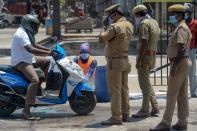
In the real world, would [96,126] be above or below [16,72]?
below

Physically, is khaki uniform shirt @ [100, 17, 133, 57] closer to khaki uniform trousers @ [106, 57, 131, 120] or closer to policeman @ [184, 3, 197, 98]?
khaki uniform trousers @ [106, 57, 131, 120]

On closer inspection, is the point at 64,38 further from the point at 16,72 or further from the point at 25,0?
the point at 25,0

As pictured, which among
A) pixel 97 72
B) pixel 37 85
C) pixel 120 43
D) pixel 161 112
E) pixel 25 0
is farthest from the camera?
pixel 25 0

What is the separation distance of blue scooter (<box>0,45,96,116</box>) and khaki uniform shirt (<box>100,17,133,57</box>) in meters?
1.08

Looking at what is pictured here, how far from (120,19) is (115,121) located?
151cm

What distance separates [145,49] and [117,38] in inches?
25.4

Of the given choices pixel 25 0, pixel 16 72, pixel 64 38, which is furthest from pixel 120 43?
pixel 25 0

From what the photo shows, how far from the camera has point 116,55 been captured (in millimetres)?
9133

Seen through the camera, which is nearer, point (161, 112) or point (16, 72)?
point (16, 72)

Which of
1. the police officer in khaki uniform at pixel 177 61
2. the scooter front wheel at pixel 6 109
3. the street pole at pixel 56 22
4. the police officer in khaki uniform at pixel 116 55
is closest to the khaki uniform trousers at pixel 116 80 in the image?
the police officer in khaki uniform at pixel 116 55

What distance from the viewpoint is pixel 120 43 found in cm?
914

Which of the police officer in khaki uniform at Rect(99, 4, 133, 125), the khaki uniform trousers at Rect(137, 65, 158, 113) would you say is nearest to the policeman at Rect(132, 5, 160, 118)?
the khaki uniform trousers at Rect(137, 65, 158, 113)

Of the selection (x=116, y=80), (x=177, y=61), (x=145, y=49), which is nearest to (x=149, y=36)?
(x=145, y=49)

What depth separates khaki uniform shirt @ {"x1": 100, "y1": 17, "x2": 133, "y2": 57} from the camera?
901 centimetres
